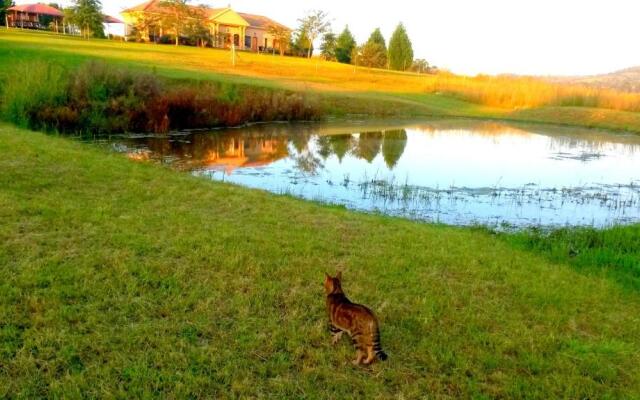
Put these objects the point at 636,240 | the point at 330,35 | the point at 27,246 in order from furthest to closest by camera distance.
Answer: the point at 330,35, the point at 636,240, the point at 27,246

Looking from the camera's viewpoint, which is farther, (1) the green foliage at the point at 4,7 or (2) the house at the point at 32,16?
(2) the house at the point at 32,16

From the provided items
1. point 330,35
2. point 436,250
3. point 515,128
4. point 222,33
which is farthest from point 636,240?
point 222,33

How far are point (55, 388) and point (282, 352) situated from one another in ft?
4.64

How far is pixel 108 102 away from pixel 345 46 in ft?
170

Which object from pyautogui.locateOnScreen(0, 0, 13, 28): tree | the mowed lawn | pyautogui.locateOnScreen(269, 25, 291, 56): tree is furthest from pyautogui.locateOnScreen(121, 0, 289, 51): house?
the mowed lawn

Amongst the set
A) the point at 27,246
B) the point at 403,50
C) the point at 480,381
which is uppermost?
the point at 403,50

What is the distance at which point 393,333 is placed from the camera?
4020 mm

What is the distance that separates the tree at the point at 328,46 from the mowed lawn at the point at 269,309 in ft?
185

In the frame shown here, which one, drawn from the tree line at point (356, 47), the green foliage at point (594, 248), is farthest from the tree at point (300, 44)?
the green foliage at point (594, 248)

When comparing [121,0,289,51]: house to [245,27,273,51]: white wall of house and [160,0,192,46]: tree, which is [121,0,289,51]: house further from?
[160,0,192,46]: tree

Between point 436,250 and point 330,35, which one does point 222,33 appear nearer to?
point 330,35

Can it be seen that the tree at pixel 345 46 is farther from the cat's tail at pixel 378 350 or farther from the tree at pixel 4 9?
the cat's tail at pixel 378 350

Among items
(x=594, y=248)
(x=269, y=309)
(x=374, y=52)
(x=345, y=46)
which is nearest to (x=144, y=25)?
(x=345, y=46)

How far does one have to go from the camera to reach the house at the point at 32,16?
58.0 metres
